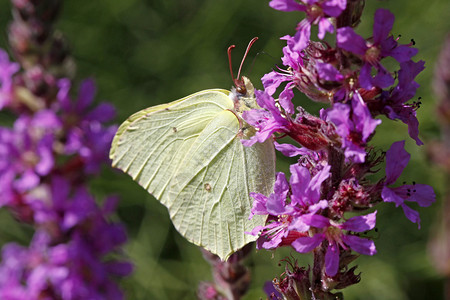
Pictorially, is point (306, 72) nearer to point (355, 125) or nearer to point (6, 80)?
point (355, 125)

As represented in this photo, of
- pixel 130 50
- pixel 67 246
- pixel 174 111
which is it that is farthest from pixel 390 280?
pixel 130 50

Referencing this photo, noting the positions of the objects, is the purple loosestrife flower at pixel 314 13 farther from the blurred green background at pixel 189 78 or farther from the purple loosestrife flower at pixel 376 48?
the blurred green background at pixel 189 78

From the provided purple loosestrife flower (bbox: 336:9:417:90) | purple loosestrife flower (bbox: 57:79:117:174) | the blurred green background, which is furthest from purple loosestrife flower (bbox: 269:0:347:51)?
the blurred green background

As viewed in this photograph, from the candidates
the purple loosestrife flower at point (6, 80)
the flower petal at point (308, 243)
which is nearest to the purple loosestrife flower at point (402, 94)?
the flower petal at point (308, 243)

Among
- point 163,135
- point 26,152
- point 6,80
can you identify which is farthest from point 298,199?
point 6,80

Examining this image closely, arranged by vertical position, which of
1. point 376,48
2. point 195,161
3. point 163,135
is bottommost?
point 195,161

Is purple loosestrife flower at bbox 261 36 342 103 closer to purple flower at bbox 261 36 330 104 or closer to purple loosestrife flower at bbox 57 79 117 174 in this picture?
purple flower at bbox 261 36 330 104
